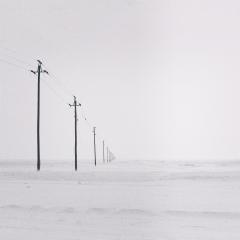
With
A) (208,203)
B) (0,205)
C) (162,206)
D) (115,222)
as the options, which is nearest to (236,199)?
Answer: (208,203)

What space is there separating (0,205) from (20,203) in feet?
2.23

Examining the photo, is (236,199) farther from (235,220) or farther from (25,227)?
(25,227)

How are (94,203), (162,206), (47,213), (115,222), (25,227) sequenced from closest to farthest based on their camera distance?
(25,227)
(115,222)
(47,213)
(162,206)
(94,203)

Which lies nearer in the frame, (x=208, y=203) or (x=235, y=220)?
(x=235, y=220)

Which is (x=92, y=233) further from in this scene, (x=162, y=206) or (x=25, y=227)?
(x=162, y=206)

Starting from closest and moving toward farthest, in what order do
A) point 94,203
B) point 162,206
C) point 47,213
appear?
point 47,213
point 162,206
point 94,203

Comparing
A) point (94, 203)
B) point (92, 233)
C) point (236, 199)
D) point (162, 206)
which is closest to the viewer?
point (92, 233)

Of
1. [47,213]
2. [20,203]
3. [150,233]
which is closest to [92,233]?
[150,233]

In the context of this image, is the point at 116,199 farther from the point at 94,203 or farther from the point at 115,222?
the point at 115,222

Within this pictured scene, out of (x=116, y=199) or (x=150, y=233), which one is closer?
(x=150, y=233)

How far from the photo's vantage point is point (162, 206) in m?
12.2

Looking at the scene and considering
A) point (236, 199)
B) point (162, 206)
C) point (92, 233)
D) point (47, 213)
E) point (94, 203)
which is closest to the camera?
point (92, 233)

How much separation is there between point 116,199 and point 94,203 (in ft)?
4.32

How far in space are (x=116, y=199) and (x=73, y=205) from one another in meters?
2.12
